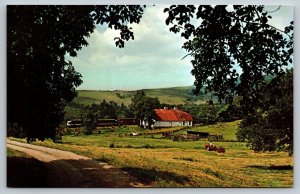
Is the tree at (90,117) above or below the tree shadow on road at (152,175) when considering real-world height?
above

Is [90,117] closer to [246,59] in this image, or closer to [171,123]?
[171,123]

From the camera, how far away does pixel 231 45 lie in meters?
5.78

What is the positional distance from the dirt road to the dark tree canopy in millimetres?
1043

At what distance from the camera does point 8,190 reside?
5.75 metres

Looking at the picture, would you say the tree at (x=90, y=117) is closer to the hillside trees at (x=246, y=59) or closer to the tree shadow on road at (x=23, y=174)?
the tree shadow on road at (x=23, y=174)

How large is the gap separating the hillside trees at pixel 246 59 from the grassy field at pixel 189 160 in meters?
0.13

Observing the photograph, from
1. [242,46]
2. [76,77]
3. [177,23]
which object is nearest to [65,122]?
[76,77]

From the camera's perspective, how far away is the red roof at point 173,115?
5838mm

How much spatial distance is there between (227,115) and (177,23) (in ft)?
3.01

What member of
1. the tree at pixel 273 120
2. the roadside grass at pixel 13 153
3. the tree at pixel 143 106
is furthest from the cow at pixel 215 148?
the roadside grass at pixel 13 153

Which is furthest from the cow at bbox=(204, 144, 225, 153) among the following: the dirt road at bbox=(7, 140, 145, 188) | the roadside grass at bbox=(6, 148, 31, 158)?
the roadside grass at bbox=(6, 148, 31, 158)

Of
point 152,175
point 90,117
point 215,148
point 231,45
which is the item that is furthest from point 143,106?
point 231,45

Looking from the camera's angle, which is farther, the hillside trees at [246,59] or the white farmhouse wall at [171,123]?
the white farmhouse wall at [171,123]

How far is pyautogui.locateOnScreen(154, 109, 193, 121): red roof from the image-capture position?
5838mm
